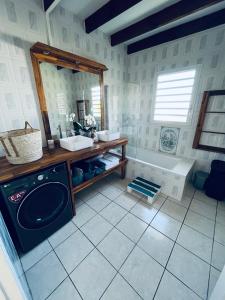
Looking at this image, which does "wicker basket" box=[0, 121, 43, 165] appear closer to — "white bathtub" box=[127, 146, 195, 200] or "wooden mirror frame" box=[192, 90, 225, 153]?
"white bathtub" box=[127, 146, 195, 200]

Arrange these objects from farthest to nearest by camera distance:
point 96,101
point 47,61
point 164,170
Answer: point 96,101
point 164,170
point 47,61

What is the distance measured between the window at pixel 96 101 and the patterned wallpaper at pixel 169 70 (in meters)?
0.86

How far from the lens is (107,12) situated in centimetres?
157

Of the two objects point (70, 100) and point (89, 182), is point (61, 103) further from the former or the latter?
point (89, 182)

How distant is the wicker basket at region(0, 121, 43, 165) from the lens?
44.1 inches

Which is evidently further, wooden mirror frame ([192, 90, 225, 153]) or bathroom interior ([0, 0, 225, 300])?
wooden mirror frame ([192, 90, 225, 153])

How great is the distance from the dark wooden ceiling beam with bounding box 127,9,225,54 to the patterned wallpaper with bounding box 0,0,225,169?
114 mm

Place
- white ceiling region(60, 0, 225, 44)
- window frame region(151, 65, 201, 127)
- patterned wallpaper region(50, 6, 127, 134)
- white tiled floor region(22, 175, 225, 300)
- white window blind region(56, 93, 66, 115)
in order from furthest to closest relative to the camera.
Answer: window frame region(151, 65, 201, 127) → white window blind region(56, 93, 66, 115) → patterned wallpaper region(50, 6, 127, 134) → white ceiling region(60, 0, 225, 44) → white tiled floor region(22, 175, 225, 300)

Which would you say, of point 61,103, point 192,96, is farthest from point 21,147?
point 192,96

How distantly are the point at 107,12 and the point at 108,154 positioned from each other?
6.51 ft

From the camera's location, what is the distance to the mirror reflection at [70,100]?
1654 mm

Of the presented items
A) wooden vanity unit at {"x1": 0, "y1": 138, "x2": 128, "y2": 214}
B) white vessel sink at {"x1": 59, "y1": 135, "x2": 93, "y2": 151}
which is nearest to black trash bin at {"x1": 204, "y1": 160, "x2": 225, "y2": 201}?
wooden vanity unit at {"x1": 0, "y1": 138, "x2": 128, "y2": 214}

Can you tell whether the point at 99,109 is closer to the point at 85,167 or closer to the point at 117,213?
the point at 85,167

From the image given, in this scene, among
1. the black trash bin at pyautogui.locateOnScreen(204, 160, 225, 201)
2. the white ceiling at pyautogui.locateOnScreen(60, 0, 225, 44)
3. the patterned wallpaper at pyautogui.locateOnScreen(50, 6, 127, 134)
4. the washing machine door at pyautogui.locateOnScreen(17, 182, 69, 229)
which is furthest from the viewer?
the black trash bin at pyautogui.locateOnScreen(204, 160, 225, 201)
